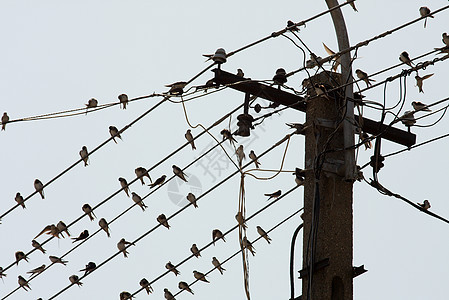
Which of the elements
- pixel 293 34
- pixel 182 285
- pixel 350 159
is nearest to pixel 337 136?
pixel 350 159

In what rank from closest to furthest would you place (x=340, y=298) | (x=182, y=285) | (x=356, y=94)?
(x=340, y=298) → (x=356, y=94) → (x=182, y=285)

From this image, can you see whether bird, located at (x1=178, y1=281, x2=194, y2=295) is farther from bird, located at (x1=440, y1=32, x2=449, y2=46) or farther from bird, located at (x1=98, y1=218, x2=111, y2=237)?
bird, located at (x1=440, y1=32, x2=449, y2=46)

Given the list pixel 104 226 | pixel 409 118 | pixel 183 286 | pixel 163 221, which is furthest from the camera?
pixel 183 286

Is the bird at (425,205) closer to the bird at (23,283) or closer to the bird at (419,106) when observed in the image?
the bird at (419,106)

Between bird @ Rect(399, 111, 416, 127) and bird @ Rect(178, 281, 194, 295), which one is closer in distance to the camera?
bird @ Rect(399, 111, 416, 127)

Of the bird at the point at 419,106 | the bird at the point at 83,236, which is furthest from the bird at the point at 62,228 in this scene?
the bird at the point at 419,106

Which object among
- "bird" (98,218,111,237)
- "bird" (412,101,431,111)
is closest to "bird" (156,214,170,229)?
"bird" (98,218,111,237)

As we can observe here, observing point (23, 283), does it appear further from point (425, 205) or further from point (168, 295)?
point (425, 205)

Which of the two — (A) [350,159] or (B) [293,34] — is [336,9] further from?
(A) [350,159]

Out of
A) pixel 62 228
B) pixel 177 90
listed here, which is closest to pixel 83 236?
pixel 62 228

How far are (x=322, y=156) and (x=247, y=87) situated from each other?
1.17m

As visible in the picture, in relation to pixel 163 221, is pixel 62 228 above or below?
above

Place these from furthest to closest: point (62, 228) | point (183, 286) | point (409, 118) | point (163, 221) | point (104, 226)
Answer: point (183, 286), point (62, 228), point (104, 226), point (163, 221), point (409, 118)

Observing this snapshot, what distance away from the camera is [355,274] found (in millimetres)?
8609
